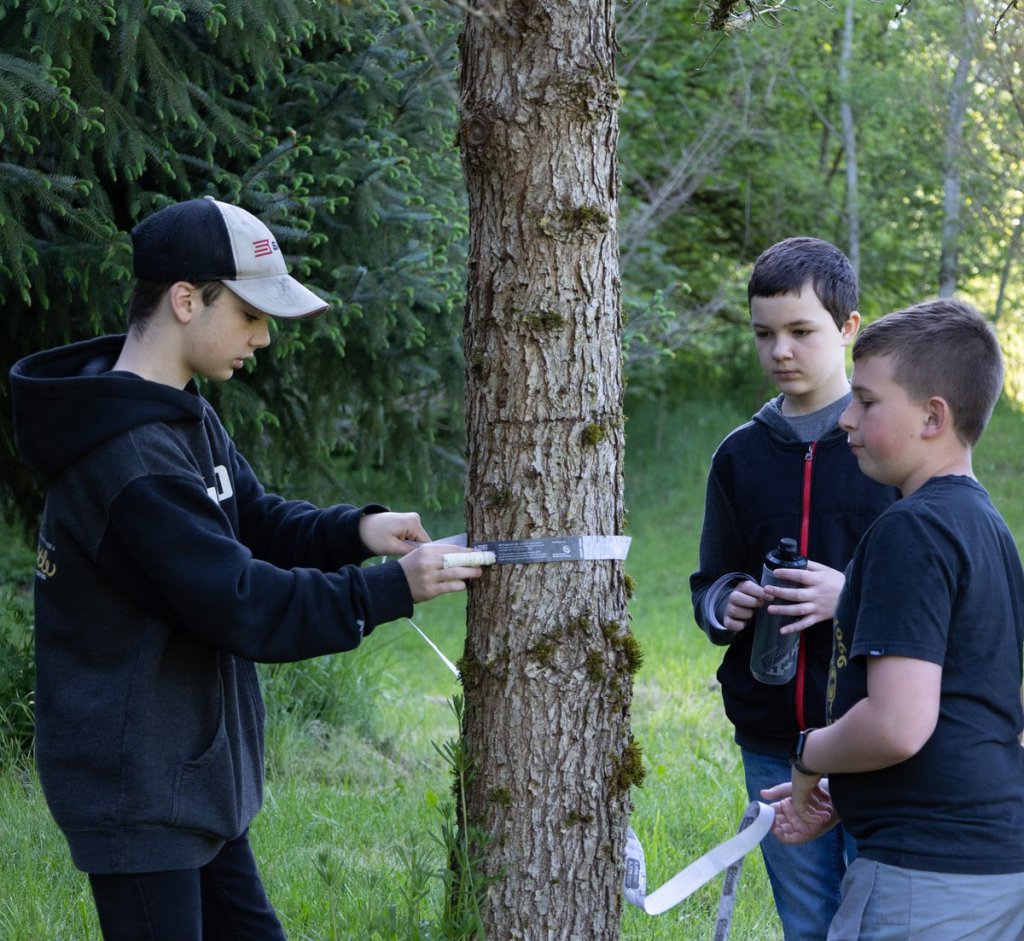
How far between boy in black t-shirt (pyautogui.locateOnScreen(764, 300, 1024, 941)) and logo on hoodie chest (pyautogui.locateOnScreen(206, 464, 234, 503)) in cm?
138

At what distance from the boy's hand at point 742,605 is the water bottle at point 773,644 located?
23mm

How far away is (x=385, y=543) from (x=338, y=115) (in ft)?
11.8

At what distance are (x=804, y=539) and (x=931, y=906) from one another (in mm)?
1001

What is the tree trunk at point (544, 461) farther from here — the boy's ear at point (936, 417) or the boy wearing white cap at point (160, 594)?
the boy's ear at point (936, 417)

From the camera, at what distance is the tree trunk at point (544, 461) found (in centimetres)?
263

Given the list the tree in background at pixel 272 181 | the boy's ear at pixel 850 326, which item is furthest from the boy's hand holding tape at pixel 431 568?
the tree in background at pixel 272 181

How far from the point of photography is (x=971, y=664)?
2.09 m

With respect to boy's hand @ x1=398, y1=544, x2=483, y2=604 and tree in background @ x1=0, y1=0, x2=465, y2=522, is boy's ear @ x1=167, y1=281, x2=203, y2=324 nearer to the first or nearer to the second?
boy's hand @ x1=398, y1=544, x2=483, y2=604

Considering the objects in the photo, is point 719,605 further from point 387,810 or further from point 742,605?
point 387,810

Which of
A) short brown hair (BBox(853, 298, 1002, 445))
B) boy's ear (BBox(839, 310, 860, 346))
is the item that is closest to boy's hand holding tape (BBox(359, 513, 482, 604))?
short brown hair (BBox(853, 298, 1002, 445))

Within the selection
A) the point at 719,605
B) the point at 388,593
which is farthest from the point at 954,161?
the point at 388,593

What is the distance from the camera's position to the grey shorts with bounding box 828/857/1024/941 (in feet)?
6.75

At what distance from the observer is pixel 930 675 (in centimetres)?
201

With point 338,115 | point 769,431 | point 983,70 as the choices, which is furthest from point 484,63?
point 983,70
